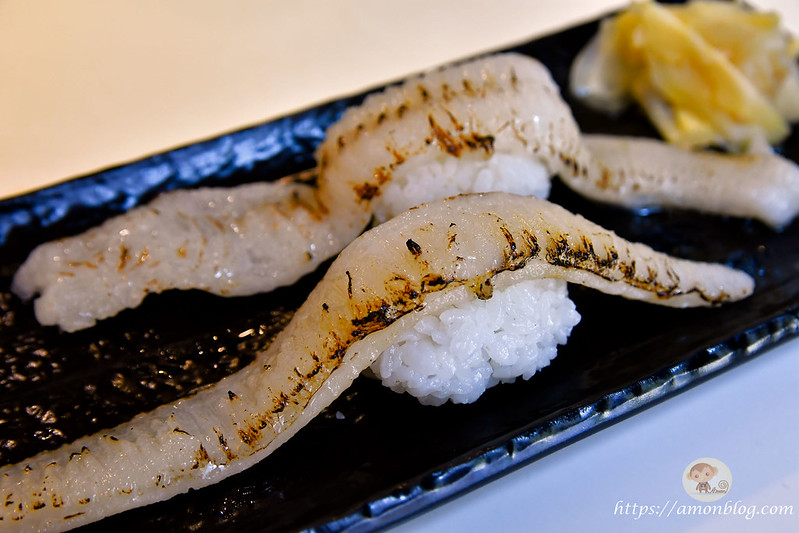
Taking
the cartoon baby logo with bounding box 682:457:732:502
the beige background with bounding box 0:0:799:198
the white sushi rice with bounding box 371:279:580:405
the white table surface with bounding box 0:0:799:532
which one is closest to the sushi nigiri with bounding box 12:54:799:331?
the white sushi rice with bounding box 371:279:580:405

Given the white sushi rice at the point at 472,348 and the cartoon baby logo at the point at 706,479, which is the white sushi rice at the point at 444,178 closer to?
the white sushi rice at the point at 472,348

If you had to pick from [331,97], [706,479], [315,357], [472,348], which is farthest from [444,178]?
[331,97]

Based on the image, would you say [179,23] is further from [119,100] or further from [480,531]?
[480,531]

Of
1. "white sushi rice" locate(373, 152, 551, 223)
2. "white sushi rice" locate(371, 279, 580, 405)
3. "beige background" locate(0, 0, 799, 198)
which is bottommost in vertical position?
"white sushi rice" locate(371, 279, 580, 405)

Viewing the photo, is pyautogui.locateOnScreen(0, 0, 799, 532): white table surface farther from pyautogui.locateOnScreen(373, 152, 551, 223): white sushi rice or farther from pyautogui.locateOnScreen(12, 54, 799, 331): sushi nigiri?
pyautogui.locateOnScreen(373, 152, 551, 223): white sushi rice

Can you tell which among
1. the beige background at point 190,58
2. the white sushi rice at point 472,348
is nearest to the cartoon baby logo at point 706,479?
the white sushi rice at point 472,348

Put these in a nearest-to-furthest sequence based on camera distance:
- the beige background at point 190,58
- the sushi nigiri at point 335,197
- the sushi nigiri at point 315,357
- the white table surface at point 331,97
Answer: the sushi nigiri at point 315,357 → the white table surface at point 331,97 → the sushi nigiri at point 335,197 → the beige background at point 190,58
